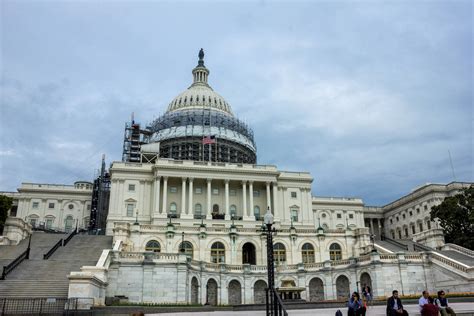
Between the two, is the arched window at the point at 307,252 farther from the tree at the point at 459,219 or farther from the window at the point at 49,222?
the window at the point at 49,222

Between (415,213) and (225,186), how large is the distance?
45242 mm

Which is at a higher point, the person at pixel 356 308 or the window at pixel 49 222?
the window at pixel 49 222

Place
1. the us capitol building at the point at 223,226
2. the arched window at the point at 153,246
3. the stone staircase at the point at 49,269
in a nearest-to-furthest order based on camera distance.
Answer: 1. the stone staircase at the point at 49,269
2. the us capitol building at the point at 223,226
3. the arched window at the point at 153,246

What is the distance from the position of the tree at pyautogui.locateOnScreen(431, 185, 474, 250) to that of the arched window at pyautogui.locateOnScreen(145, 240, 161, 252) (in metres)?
40.5

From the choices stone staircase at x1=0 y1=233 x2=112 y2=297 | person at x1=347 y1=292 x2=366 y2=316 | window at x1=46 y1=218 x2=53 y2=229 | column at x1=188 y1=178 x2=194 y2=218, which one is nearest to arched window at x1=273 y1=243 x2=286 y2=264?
stone staircase at x1=0 y1=233 x2=112 y2=297

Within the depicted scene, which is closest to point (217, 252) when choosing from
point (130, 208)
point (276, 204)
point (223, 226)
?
point (223, 226)

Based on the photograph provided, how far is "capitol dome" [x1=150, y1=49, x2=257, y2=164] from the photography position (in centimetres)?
10262

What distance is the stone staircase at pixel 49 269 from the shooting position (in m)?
33.9

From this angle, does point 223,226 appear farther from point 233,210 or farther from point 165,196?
point 233,210

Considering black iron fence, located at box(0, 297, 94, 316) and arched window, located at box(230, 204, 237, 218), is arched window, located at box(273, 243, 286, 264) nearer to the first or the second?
arched window, located at box(230, 204, 237, 218)

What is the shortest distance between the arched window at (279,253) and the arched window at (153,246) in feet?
49.6

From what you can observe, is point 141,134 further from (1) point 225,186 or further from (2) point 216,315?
(2) point 216,315

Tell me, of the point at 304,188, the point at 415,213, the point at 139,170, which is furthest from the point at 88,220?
the point at 415,213

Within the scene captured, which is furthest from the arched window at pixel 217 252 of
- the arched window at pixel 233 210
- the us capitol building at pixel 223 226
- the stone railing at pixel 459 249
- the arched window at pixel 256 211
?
the stone railing at pixel 459 249
